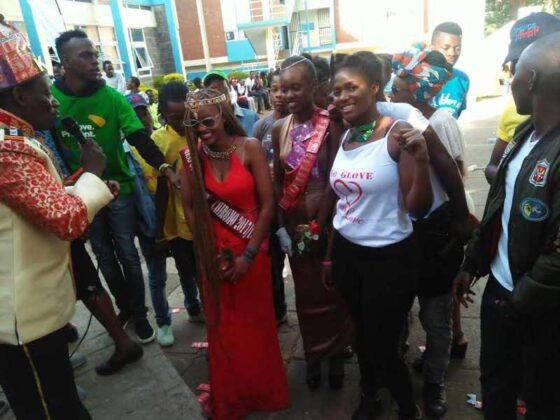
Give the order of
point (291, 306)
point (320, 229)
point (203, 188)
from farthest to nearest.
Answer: point (291, 306) < point (320, 229) < point (203, 188)

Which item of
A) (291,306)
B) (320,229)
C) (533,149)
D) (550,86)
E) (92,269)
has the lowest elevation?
(291,306)

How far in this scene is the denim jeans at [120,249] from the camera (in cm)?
308

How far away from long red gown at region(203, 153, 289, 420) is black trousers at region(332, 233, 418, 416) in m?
0.50

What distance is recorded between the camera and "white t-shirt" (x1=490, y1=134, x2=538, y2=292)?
1651 mm

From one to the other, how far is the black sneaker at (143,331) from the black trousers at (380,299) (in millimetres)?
1783

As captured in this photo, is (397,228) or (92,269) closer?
(397,228)

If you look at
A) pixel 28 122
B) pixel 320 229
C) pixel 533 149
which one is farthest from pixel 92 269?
pixel 533 149

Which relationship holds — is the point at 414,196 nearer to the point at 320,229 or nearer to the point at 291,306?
the point at 320,229

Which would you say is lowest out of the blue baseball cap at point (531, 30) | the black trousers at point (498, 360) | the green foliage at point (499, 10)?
the black trousers at point (498, 360)

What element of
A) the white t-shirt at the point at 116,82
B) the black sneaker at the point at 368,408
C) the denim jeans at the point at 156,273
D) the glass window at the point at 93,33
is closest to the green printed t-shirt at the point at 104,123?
the denim jeans at the point at 156,273

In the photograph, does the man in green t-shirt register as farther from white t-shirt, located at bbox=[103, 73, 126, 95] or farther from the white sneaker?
white t-shirt, located at bbox=[103, 73, 126, 95]

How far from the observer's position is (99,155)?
200 cm

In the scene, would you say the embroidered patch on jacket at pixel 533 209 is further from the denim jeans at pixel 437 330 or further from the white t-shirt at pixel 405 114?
the denim jeans at pixel 437 330

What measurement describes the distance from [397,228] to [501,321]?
57cm
